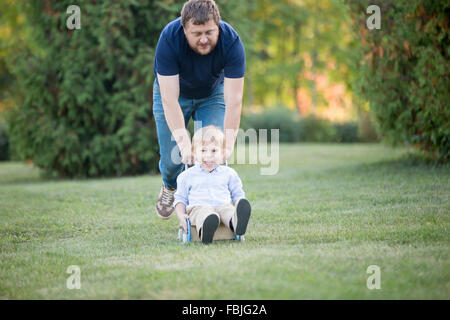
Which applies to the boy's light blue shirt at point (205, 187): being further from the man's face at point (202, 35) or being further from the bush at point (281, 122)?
the bush at point (281, 122)

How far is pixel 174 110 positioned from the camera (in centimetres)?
393

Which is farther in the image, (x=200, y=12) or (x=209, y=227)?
(x=209, y=227)

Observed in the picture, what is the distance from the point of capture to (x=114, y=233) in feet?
15.3

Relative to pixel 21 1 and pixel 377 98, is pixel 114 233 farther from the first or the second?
pixel 21 1

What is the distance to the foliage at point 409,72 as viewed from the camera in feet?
23.4

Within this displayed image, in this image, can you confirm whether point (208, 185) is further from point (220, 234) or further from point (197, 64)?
point (197, 64)

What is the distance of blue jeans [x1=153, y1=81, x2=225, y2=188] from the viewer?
4477 mm

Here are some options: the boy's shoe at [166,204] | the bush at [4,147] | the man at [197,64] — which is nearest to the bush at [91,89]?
the boy's shoe at [166,204]

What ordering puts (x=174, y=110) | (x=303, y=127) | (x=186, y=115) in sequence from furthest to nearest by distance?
(x=303, y=127) < (x=186, y=115) < (x=174, y=110)

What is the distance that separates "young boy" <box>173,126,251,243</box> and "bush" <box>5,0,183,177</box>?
5.67 meters

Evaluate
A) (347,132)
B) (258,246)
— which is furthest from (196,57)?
(347,132)

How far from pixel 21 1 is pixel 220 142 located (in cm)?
824

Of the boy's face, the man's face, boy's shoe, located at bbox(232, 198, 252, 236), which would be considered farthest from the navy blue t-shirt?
boy's shoe, located at bbox(232, 198, 252, 236)

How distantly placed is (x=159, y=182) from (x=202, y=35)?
4.89 meters
